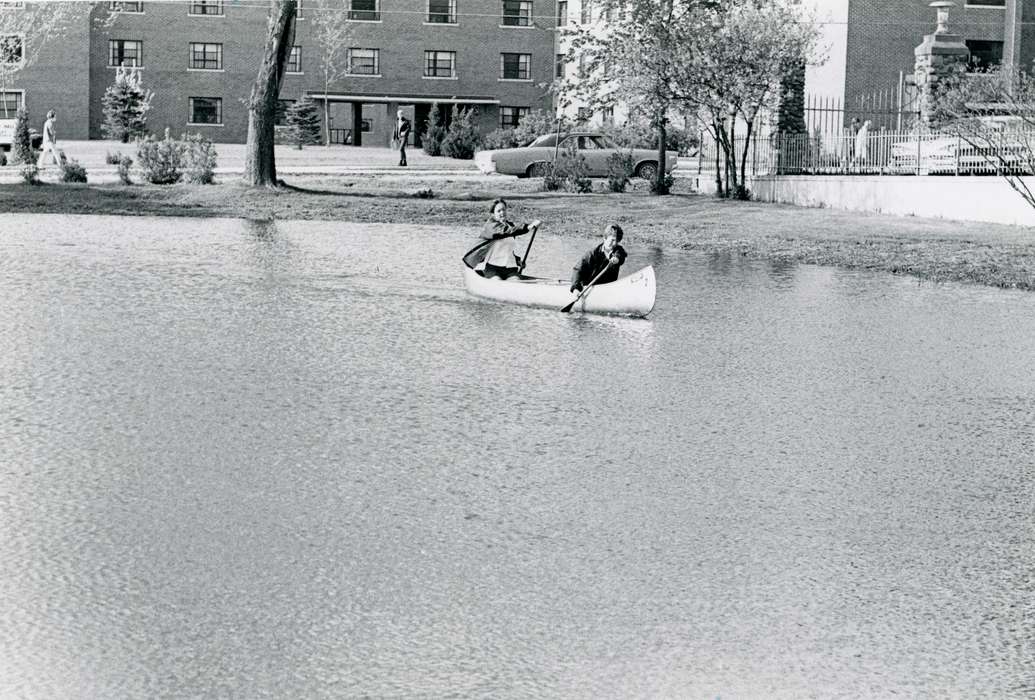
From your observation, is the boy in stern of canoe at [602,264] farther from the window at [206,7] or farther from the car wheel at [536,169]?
the window at [206,7]

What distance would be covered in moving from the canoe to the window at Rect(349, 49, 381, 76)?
215 ft

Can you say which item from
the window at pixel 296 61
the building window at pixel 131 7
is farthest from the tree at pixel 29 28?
the window at pixel 296 61

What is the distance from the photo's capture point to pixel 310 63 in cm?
7975

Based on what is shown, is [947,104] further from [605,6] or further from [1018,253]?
[605,6]

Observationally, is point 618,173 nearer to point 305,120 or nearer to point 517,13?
point 305,120

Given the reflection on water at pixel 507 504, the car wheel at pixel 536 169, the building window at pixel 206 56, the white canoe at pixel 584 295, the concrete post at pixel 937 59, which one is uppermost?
the building window at pixel 206 56

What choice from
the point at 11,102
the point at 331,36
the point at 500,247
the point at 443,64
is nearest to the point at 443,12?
the point at 443,64

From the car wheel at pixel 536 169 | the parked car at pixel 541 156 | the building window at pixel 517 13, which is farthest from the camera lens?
the building window at pixel 517 13

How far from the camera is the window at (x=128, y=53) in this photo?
7775 centimetres

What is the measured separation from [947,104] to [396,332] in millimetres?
15835

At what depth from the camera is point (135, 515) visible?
7332mm

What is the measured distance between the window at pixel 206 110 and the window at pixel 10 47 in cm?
818

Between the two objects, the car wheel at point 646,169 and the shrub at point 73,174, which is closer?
the shrub at point 73,174

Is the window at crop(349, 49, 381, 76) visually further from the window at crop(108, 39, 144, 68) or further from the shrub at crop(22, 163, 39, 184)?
the shrub at crop(22, 163, 39, 184)
